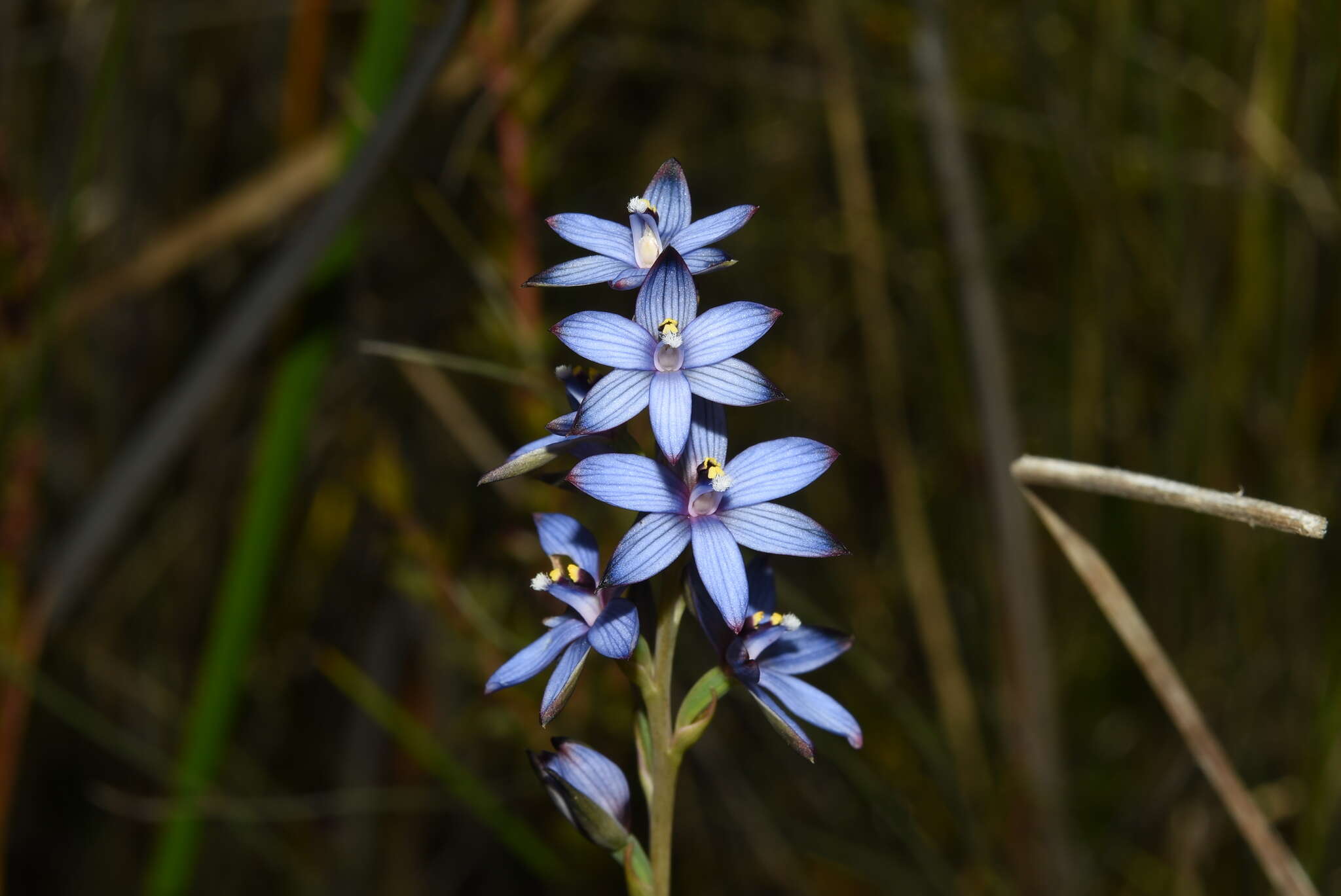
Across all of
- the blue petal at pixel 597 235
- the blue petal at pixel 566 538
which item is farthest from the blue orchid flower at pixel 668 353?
the blue petal at pixel 566 538

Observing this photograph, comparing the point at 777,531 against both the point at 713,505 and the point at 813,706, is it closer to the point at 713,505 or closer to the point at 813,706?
the point at 713,505

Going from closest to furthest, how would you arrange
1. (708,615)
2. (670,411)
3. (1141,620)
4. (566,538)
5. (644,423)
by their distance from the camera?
(670,411)
(708,615)
(566,538)
(1141,620)
(644,423)

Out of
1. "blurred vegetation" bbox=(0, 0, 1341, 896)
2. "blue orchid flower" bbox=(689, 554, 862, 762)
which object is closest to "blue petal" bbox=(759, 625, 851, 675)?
"blue orchid flower" bbox=(689, 554, 862, 762)

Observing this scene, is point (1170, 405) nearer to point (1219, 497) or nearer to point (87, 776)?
point (1219, 497)

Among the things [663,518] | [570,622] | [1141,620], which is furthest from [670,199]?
[1141,620]

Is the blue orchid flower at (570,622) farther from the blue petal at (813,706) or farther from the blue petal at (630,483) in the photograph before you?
the blue petal at (813,706)
